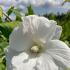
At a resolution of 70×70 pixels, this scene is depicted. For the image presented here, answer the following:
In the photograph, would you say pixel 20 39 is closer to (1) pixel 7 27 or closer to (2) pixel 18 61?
(2) pixel 18 61

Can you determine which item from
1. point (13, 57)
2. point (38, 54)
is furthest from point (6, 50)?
point (38, 54)

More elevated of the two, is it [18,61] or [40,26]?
[40,26]

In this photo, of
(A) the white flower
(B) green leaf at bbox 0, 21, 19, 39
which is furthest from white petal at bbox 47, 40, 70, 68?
(B) green leaf at bbox 0, 21, 19, 39

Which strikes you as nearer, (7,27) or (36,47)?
(36,47)

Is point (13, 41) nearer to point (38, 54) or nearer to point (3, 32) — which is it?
point (38, 54)

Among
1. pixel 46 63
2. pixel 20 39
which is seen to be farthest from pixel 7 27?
pixel 46 63

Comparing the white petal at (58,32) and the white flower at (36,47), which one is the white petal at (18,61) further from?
the white petal at (58,32)
